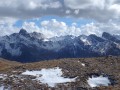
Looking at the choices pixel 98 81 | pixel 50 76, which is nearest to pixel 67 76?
pixel 50 76

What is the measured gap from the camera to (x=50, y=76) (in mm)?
71188

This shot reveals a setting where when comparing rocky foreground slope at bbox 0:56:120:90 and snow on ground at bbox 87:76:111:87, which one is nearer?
rocky foreground slope at bbox 0:56:120:90

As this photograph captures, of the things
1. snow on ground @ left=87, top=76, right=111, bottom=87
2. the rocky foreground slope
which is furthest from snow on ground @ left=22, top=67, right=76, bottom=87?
snow on ground @ left=87, top=76, right=111, bottom=87

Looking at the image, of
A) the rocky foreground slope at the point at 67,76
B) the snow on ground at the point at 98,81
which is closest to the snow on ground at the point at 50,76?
the rocky foreground slope at the point at 67,76

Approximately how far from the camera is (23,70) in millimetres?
77312

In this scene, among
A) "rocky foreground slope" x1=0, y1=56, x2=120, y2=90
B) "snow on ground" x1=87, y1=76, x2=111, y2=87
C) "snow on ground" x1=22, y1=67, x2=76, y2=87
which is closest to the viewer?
"rocky foreground slope" x1=0, y1=56, x2=120, y2=90

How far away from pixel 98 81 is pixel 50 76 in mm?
10581

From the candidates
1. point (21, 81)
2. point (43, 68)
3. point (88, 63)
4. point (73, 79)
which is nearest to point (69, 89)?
point (73, 79)

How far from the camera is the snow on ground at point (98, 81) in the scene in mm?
68438

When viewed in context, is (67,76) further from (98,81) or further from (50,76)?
(98,81)

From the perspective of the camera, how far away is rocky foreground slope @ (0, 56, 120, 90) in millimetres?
65062

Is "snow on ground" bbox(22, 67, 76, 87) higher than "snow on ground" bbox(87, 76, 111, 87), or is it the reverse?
"snow on ground" bbox(22, 67, 76, 87)

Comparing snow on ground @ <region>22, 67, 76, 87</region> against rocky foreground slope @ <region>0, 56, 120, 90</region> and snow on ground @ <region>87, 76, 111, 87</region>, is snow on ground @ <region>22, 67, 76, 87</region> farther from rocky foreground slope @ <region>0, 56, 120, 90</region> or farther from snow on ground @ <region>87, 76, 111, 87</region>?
snow on ground @ <region>87, 76, 111, 87</region>

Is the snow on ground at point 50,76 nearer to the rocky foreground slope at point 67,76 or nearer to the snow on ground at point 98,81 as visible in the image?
the rocky foreground slope at point 67,76
